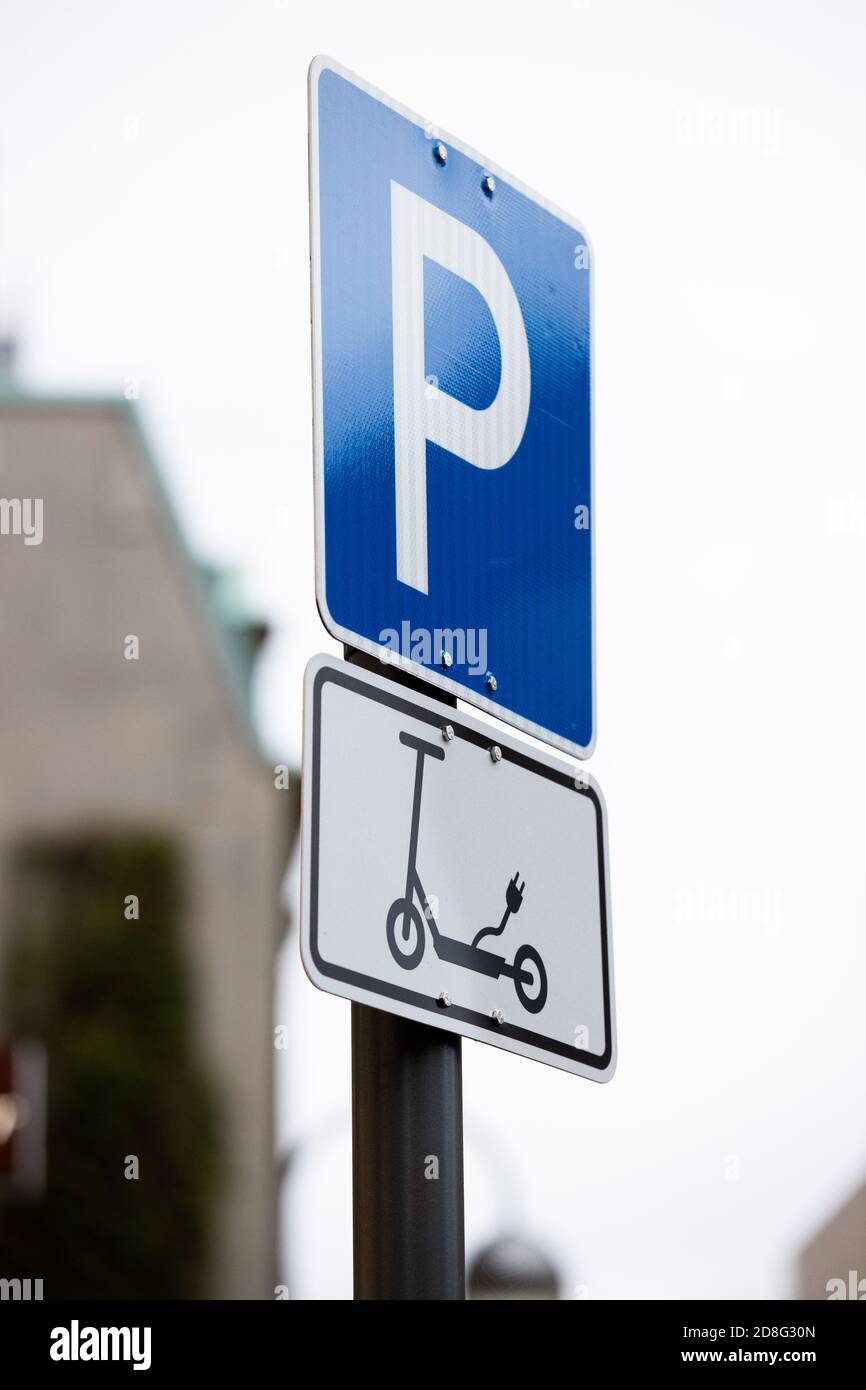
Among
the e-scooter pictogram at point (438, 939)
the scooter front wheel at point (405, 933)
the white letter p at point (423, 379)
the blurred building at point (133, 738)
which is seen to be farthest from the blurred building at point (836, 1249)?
the scooter front wheel at point (405, 933)

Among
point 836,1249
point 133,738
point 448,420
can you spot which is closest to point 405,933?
point 448,420

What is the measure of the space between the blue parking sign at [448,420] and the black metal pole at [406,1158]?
1.56 ft

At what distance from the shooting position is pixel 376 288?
2754mm

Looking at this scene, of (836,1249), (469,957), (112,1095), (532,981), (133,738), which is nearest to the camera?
(469,957)

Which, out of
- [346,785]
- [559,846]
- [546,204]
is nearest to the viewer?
[346,785]

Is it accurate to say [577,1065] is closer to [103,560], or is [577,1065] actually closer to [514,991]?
[514,991]

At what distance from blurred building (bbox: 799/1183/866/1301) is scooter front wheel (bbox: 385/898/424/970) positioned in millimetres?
10522

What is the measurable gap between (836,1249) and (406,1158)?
11867 mm

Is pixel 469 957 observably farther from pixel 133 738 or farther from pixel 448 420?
pixel 133 738

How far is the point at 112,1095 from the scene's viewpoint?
22.4m

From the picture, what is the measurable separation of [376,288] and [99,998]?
2034 cm

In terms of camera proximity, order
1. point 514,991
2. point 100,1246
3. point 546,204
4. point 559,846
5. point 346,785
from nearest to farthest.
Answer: point 346,785 → point 514,991 → point 559,846 → point 546,204 → point 100,1246

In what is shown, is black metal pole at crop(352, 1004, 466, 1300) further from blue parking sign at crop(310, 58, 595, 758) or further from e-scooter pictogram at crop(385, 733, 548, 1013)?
blue parking sign at crop(310, 58, 595, 758)
